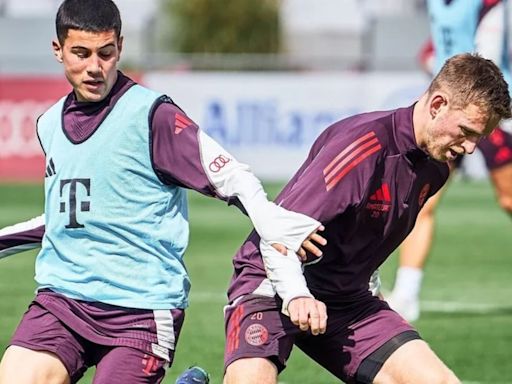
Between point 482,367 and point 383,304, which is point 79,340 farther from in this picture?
point 482,367

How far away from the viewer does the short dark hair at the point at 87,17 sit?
201 inches

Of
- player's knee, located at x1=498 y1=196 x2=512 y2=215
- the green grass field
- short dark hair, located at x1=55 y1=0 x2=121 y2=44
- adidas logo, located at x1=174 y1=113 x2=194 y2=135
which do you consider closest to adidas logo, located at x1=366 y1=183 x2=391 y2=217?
adidas logo, located at x1=174 y1=113 x2=194 y2=135

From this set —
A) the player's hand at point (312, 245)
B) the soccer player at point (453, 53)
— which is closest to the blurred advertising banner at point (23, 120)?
the soccer player at point (453, 53)

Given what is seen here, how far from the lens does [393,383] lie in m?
5.28

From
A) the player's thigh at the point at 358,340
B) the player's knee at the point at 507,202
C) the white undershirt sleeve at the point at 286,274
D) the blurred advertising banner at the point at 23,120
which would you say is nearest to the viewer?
the white undershirt sleeve at the point at 286,274

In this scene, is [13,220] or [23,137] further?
[23,137]

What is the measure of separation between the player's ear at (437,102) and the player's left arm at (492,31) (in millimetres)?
4538

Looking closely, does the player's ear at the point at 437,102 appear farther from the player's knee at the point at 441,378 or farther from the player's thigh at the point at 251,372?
the player's thigh at the point at 251,372

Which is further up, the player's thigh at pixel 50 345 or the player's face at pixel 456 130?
the player's face at pixel 456 130

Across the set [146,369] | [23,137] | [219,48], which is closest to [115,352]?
[146,369]

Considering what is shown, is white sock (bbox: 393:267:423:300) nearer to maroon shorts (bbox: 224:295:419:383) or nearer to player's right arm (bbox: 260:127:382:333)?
maroon shorts (bbox: 224:295:419:383)

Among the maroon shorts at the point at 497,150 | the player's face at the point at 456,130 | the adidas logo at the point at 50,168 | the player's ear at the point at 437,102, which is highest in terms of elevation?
the player's ear at the point at 437,102

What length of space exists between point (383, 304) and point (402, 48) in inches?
865

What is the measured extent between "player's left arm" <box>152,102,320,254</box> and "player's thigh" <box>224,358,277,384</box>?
534 millimetres
